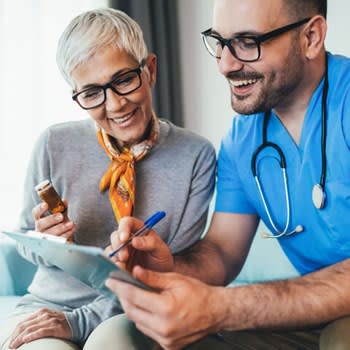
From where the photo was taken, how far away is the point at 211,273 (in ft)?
5.57

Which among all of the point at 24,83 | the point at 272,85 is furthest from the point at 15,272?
the point at 272,85

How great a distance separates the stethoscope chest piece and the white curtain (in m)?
1.69

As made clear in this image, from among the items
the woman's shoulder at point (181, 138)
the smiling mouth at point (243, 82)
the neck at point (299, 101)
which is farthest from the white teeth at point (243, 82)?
the woman's shoulder at point (181, 138)

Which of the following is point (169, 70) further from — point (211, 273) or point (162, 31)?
point (211, 273)

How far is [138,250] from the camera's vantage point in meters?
1.49

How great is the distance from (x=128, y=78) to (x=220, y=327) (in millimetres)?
679

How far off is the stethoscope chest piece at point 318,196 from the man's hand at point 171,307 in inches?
16.0

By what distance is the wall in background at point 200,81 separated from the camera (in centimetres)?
349

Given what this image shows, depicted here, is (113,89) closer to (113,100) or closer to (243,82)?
(113,100)

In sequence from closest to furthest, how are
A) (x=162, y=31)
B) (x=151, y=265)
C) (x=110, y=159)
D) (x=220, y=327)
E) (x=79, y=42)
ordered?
1. (x=220, y=327)
2. (x=151, y=265)
3. (x=79, y=42)
4. (x=110, y=159)
5. (x=162, y=31)

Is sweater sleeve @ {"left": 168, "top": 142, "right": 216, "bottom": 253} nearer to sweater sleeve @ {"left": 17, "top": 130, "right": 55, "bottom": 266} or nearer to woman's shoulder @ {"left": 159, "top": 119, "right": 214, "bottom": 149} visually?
woman's shoulder @ {"left": 159, "top": 119, "right": 214, "bottom": 149}

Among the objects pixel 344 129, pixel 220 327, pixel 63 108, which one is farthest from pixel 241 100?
pixel 63 108

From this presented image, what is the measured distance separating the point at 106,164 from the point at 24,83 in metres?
1.35

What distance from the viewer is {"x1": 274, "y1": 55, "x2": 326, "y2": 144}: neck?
1684 mm
